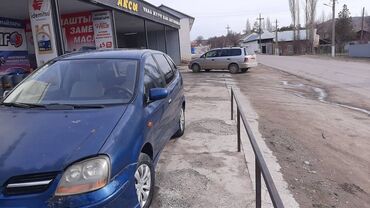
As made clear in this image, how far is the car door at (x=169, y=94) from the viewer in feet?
17.0

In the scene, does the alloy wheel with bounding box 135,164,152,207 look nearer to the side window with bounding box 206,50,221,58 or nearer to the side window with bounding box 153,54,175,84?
the side window with bounding box 153,54,175,84

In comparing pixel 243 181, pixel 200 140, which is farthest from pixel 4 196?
pixel 200 140

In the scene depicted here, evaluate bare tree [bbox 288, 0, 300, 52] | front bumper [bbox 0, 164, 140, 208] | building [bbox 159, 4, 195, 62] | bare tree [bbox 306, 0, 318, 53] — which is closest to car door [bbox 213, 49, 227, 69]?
building [bbox 159, 4, 195, 62]

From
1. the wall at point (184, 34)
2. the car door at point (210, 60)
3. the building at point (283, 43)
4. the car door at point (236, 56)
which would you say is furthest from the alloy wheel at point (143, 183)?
the building at point (283, 43)

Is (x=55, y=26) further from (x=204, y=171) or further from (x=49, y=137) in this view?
(x=49, y=137)

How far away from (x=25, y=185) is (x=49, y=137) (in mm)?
523

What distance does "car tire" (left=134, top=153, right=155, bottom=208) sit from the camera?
146 inches

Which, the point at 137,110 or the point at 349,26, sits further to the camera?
the point at 349,26

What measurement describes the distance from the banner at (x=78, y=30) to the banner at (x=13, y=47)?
90.4 inches

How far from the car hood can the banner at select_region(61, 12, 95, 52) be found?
12472 millimetres

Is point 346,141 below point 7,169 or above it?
below

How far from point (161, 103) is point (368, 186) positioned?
125 inches

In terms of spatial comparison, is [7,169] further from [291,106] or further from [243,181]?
[291,106]

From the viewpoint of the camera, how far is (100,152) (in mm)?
3088
